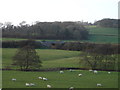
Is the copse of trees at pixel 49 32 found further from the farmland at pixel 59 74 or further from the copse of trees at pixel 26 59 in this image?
the copse of trees at pixel 26 59

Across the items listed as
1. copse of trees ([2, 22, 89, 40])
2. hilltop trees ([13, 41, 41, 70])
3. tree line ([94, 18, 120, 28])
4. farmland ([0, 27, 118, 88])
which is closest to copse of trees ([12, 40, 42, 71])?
hilltop trees ([13, 41, 41, 70])

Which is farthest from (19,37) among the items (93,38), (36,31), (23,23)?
(23,23)

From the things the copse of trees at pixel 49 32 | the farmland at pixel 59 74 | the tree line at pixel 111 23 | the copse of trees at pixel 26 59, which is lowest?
the farmland at pixel 59 74

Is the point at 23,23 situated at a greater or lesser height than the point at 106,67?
greater

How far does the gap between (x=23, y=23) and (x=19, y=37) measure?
28.9 m

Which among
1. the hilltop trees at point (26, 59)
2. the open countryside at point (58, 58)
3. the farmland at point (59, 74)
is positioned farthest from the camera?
the hilltop trees at point (26, 59)

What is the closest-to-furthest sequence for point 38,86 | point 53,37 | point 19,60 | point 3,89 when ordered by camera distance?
point 3,89, point 38,86, point 19,60, point 53,37

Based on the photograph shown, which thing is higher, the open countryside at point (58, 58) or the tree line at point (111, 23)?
the tree line at point (111, 23)

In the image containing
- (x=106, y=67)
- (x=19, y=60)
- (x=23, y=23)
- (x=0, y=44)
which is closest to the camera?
(x=19, y=60)

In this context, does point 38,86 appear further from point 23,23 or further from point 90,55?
point 23,23

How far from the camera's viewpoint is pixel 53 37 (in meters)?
71.7

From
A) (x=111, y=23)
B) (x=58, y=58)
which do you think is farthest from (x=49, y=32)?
(x=111, y=23)

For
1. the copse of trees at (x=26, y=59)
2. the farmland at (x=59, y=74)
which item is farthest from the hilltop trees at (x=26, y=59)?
the farmland at (x=59, y=74)

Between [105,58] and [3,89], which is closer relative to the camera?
[3,89]
